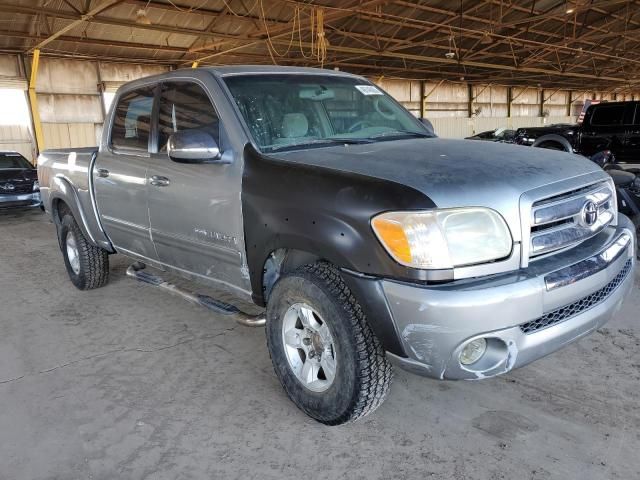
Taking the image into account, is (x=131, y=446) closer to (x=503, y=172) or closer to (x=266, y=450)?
(x=266, y=450)

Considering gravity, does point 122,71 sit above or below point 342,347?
above

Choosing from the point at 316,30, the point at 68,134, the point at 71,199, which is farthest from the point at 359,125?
the point at 68,134

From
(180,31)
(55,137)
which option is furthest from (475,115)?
(55,137)

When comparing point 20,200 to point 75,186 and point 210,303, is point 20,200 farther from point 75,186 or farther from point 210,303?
point 210,303

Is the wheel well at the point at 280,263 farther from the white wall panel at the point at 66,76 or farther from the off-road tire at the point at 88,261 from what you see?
the white wall panel at the point at 66,76

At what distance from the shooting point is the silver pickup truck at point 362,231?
2.05m

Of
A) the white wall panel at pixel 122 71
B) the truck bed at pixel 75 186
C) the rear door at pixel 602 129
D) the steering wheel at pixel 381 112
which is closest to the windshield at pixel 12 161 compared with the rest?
the truck bed at pixel 75 186

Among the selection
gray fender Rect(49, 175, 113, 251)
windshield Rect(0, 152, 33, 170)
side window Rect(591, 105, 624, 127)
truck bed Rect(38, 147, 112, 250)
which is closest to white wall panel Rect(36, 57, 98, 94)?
windshield Rect(0, 152, 33, 170)

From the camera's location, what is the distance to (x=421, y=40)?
20.1 meters

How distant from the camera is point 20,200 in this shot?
1050cm

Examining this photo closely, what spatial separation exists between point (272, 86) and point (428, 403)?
2105mm

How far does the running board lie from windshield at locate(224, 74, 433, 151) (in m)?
1.02

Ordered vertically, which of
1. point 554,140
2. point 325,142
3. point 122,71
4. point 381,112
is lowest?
point 554,140

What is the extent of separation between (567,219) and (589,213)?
0.55 ft
